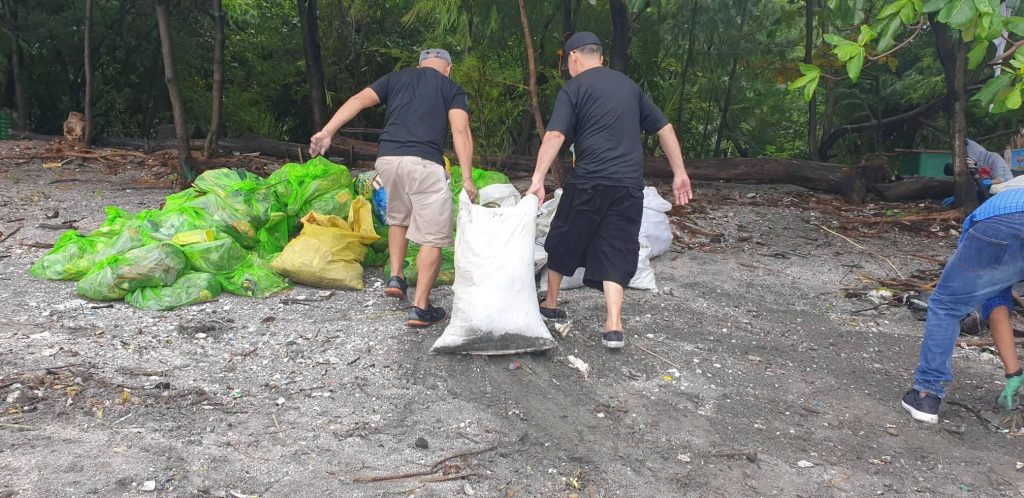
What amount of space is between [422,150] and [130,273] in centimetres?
185

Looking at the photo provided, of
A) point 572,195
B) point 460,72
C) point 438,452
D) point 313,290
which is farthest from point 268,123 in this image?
point 438,452

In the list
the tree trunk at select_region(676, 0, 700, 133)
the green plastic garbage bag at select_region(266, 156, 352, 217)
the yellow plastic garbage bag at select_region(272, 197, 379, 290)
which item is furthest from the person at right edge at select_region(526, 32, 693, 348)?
the tree trunk at select_region(676, 0, 700, 133)

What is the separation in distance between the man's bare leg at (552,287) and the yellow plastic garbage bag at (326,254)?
4.29 ft

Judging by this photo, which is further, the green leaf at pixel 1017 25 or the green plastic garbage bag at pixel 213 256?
the green plastic garbage bag at pixel 213 256

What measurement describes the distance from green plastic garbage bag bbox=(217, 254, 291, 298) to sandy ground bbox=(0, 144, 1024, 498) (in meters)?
0.09

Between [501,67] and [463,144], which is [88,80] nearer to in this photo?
[501,67]

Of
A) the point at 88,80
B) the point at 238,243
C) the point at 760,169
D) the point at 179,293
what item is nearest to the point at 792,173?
the point at 760,169

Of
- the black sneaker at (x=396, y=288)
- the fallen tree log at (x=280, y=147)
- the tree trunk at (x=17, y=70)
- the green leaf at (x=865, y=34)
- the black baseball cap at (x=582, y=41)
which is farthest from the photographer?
the tree trunk at (x=17, y=70)

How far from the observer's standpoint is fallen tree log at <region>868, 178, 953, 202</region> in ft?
31.0

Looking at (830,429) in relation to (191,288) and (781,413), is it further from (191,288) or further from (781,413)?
(191,288)

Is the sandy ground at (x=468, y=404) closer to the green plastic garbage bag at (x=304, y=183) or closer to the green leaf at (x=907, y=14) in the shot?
the green plastic garbage bag at (x=304, y=183)

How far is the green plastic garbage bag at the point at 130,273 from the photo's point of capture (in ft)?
15.8

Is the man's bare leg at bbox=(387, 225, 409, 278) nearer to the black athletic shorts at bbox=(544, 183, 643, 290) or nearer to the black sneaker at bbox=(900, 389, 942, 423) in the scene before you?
the black athletic shorts at bbox=(544, 183, 643, 290)


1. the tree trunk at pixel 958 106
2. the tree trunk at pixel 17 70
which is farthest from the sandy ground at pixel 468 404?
the tree trunk at pixel 17 70
